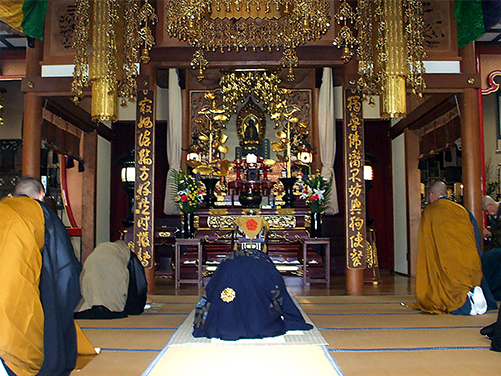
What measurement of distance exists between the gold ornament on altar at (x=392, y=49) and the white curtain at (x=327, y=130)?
9.46 feet

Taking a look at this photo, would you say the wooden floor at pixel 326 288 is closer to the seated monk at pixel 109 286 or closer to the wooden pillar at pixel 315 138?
the seated monk at pixel 109 286

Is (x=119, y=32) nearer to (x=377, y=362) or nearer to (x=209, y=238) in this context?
(x=209, y=238)

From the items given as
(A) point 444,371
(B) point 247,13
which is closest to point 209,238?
(B) point 247,13

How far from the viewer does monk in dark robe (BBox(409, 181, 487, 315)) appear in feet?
14.3

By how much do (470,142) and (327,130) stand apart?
2659 millimetres

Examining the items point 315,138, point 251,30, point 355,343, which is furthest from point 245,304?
point 315,138

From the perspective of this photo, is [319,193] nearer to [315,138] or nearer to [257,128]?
[315,138]

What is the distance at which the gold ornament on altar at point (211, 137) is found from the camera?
25.8 feet

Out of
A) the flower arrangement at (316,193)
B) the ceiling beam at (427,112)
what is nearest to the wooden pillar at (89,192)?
the flower arrangement at (316,193)

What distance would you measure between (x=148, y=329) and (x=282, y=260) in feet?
11.7

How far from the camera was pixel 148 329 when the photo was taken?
367 centimetres

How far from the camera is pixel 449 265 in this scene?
446 centimetres

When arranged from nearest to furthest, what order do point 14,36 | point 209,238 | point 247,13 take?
point 247,13, point 209,238, point 14,36

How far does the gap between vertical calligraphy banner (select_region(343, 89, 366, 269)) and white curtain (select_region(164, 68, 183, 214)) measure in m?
3.11
